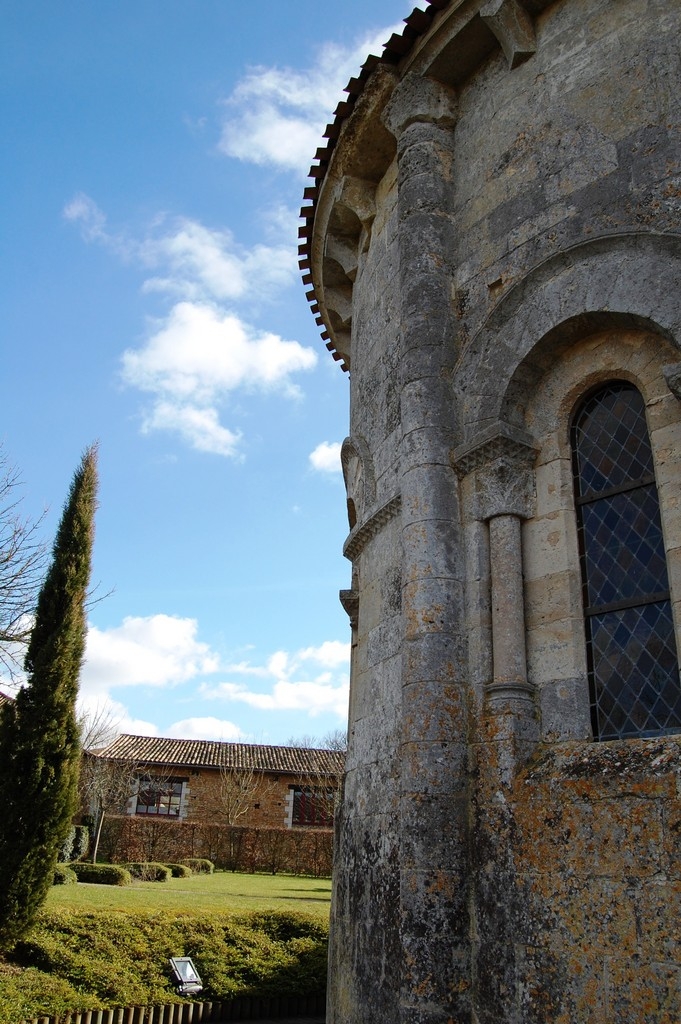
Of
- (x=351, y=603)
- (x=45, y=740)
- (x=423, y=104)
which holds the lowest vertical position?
(x=45, y=740)

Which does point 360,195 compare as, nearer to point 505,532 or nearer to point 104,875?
point 505,532

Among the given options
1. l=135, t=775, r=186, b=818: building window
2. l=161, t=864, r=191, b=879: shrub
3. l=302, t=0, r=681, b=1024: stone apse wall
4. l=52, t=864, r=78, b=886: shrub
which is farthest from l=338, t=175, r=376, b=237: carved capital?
l=135, t=775, r=186, b=818: building window

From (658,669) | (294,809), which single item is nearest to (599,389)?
(658,669)

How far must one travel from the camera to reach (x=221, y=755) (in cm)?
3491

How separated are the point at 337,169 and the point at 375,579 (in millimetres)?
4193

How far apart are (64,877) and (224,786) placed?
648 inches

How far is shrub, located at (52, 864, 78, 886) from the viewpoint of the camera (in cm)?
1664

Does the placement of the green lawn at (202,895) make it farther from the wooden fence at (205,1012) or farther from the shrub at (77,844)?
the shrub at (77,844)

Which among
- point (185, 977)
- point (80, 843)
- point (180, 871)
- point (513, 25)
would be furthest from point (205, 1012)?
point (80, 843)

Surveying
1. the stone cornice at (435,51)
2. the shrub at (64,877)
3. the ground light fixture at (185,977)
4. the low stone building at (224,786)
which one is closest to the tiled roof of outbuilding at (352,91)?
the stone cornice at (435,51)

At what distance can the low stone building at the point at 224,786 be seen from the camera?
3244cm

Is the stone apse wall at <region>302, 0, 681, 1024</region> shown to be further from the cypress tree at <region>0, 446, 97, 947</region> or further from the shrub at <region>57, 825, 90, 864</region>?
the shrub at <region>57, 825, 90, 864</region>

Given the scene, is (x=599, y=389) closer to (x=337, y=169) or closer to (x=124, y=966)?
(x=337, y=169)

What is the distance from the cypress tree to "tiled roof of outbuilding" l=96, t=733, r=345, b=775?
2159cm
